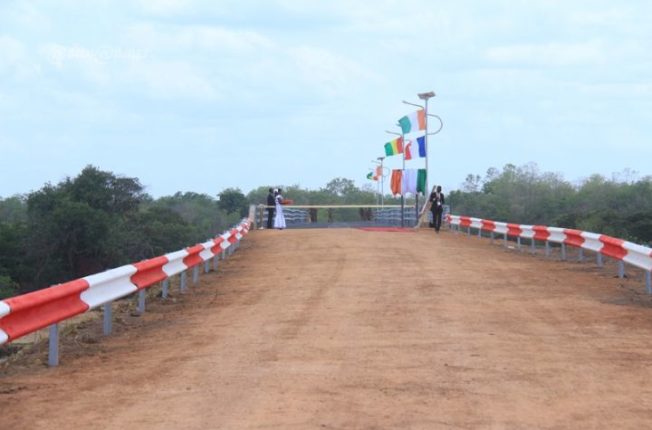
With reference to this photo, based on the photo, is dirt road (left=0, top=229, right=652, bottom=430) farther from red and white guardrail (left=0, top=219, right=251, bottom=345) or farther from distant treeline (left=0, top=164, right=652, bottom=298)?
distant treeline (left=0, top=164, right=652, bottom=298)

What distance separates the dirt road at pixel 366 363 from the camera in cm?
728

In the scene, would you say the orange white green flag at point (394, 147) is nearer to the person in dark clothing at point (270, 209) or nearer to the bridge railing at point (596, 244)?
the person in dark clothing at point (270, 209)

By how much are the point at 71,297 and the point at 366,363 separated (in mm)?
3277

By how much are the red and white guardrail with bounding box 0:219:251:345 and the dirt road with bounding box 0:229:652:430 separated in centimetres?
52

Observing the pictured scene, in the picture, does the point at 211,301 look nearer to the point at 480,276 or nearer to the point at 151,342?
the point at 151,342

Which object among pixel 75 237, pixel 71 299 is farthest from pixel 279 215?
pixel 71 299

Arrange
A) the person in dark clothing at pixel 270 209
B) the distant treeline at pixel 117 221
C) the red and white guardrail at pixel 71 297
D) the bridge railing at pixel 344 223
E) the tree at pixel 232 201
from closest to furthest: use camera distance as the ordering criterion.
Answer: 1. the red and white guardrail at pixel 71 297
2. the person in dark clothing at pixel 270 209
3. the bridge railing at pixel 344 223
4. the distant treeline at pixel 117 221
5. the tree at pixel 232 201

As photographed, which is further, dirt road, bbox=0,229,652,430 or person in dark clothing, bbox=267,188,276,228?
person in dark clothing, bbox=267,188,276,228

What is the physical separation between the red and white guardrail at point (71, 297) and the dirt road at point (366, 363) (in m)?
0.52

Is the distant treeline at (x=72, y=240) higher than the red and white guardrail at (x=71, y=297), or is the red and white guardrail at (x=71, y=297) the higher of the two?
the red and white guardrail at (x=71, y=297)

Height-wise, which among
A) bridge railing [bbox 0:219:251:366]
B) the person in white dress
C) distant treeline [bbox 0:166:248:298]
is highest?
the person in white dress

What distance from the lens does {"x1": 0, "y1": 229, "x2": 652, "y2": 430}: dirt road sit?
7.28 metres

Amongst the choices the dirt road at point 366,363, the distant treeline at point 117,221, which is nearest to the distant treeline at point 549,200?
the distant treeline at point 117,221

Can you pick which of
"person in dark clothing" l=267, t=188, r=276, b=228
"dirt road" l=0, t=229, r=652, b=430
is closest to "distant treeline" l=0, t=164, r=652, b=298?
"person in dark clothing" l=267, t=188, r=276, b=228
